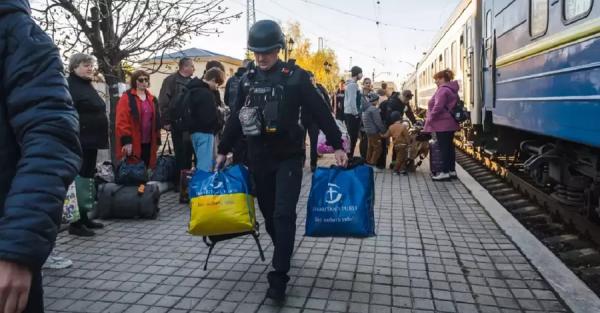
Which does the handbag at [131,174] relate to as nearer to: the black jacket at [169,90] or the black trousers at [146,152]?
the black trousers at [146,152]

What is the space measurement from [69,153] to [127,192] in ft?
17.0

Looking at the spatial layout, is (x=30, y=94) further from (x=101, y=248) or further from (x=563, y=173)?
(x=563, y=173)

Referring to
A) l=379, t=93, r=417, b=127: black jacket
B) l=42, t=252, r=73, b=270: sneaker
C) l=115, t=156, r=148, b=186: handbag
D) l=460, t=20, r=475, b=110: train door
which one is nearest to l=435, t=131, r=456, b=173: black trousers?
l=379, t=93, r=417, b=127: black jacket

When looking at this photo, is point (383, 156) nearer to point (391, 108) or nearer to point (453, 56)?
point (391, 108)

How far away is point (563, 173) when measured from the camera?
6.41 metres

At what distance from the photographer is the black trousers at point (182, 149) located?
7730 millimetres

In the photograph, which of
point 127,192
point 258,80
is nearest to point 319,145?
point 127,192

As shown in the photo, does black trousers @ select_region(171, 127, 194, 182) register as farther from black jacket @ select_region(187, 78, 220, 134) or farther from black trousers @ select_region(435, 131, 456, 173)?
black trousers @ select_region(435, 131, 456, 173)

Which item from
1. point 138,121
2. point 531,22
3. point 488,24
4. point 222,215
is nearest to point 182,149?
point 138,121

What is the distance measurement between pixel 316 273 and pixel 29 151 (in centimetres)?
326

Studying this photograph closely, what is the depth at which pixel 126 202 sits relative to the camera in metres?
6.50

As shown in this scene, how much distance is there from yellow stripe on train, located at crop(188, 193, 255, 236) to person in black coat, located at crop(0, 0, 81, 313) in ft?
7.84

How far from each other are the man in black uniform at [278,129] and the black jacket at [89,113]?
6.93 feet

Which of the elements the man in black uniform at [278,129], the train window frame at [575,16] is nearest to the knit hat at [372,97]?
the train window frame at [575,16]
